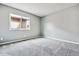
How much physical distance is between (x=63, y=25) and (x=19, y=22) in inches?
103

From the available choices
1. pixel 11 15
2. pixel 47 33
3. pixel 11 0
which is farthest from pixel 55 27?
pixel 11 0

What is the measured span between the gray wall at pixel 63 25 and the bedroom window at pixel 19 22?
1562 mm

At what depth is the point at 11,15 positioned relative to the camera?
3746 mm

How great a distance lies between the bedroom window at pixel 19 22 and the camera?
3791 millimetres

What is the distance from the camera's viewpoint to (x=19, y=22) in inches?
166

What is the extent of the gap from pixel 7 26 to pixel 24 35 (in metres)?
1.32

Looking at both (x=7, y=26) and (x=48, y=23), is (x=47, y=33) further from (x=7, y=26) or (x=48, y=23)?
(x=7, y=26)

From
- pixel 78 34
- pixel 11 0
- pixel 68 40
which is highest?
pixel 11 0

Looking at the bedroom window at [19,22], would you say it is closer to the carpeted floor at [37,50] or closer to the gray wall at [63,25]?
the carpeted floor at [37,50]

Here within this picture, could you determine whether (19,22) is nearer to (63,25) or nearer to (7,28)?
(7,28)

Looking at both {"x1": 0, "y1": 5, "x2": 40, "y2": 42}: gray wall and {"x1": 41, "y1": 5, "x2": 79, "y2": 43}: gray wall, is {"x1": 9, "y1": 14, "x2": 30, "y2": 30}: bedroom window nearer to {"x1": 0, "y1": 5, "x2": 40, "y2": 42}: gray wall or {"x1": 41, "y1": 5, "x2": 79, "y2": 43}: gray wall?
{"x1": 0, "y1": 5, "x2": 40, "y2": 42}: gray wall

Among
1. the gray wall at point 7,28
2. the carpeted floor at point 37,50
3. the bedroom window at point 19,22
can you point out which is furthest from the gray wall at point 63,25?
the bedroom window at point 19,22

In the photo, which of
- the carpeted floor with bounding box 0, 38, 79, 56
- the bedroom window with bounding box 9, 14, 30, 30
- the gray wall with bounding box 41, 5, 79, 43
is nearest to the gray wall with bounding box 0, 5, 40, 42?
the bedroom window with bounding box 9, 14, 30, 30

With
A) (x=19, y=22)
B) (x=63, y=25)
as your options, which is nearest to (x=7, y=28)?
(x=19, y=22)
